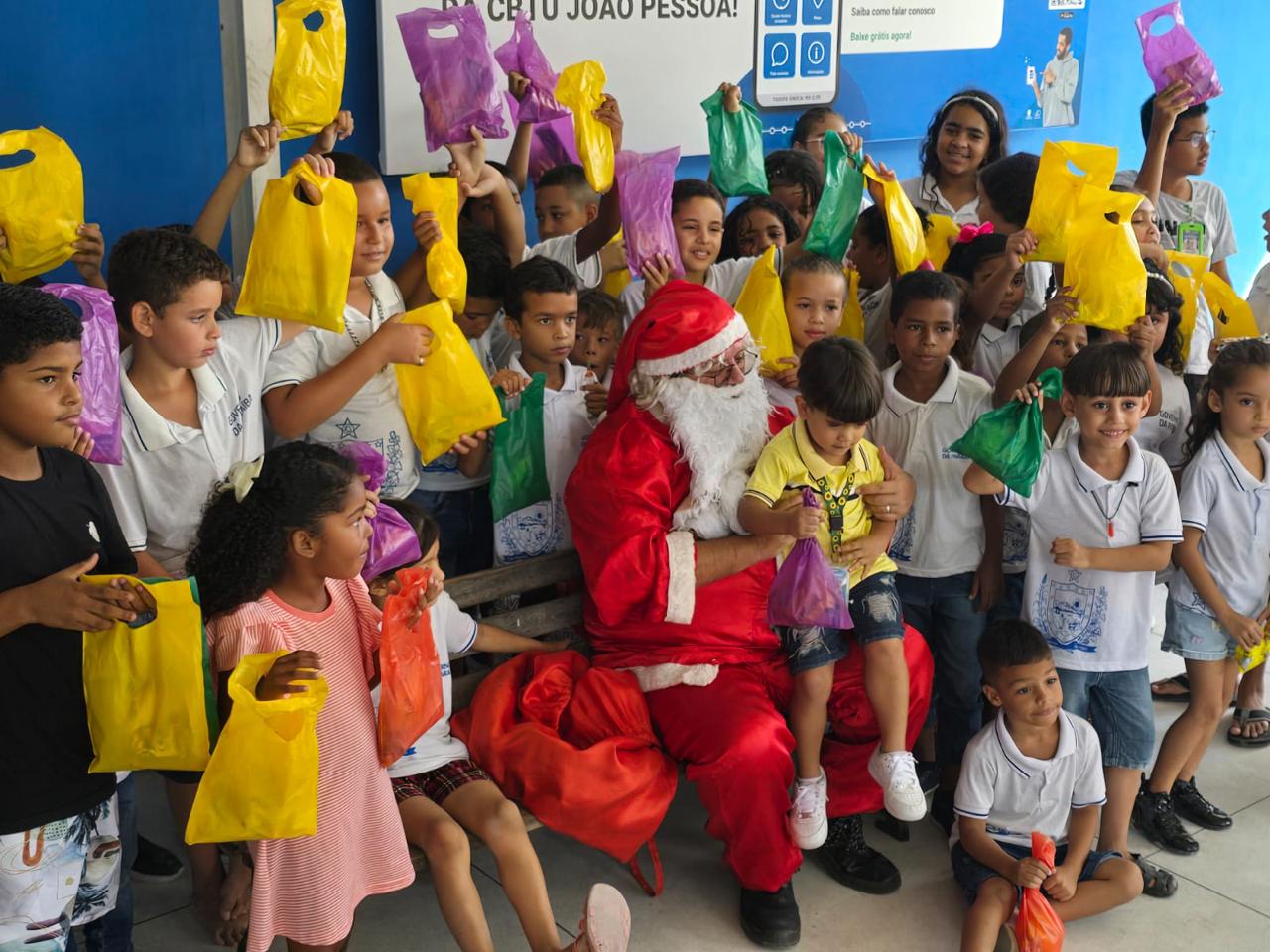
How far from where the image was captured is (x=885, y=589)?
3.33 metres

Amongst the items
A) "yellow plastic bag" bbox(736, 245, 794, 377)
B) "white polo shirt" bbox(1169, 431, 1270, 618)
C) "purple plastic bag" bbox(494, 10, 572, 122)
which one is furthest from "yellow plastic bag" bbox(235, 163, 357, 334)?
"white polo shirt" bbox(1169, 431, 1270, 618)

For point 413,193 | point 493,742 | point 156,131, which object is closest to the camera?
point 493,742

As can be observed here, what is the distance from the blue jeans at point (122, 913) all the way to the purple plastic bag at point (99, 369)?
27.9 inches

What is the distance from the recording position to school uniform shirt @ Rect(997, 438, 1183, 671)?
3.42 m

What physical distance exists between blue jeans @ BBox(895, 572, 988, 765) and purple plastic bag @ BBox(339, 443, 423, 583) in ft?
4.77

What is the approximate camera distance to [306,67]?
10.3 ft

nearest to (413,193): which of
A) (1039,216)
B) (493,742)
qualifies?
(493,742)

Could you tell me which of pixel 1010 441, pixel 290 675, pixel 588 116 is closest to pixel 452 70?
pixel 588 116

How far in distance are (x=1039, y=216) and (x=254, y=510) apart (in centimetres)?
238

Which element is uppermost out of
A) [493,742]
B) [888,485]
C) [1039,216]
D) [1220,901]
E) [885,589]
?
[1039,216]

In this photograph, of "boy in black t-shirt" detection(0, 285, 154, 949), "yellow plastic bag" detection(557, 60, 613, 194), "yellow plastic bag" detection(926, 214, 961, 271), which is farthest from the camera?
"yellow plastic bag" detection(926, 214, 961, 271)

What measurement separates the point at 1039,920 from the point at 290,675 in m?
1.78

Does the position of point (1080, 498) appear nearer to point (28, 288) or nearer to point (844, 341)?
point (844, 341)

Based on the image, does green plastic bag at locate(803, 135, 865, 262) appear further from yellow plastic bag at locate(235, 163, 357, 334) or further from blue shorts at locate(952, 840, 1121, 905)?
blue shorts at locate(952, 840, 1121, 905)
